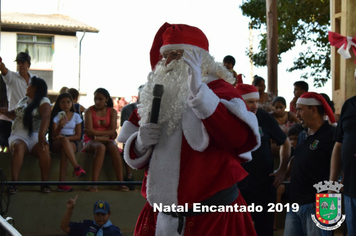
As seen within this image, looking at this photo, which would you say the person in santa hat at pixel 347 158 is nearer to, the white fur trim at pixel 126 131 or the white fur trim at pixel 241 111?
the white fur trim at pixel 241 111

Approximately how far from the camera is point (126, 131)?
→ 9.57 ft

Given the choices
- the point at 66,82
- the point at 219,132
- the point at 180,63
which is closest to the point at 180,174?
the point at 219,132

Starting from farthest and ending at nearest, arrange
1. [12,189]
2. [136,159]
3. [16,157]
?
[16,157] → [12,189] → [136,159]

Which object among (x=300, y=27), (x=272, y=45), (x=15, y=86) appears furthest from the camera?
(x=300, y=27)

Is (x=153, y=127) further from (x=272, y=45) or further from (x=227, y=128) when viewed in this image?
(x=272, y=45)

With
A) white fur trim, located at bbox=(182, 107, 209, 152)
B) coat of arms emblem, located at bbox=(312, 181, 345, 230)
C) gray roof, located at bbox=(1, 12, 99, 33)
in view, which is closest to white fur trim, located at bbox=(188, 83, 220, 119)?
white fur trim, located at bbox=(182, 107, 209, 152)

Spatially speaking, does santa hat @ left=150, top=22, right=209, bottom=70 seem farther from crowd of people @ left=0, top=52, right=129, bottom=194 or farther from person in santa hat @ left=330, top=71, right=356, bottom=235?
crowd of people @ left=0, top=52, right=129, bottom=194

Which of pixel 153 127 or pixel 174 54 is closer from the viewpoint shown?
pixel 153 127

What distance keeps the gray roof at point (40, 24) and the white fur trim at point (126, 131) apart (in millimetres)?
22825

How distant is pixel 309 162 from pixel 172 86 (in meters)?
2.06

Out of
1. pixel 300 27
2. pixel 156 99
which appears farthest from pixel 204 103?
pixel 300 27

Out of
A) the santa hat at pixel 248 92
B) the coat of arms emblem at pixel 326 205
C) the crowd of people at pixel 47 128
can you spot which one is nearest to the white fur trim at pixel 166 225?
the coat of arms emblem at pixel 326 205

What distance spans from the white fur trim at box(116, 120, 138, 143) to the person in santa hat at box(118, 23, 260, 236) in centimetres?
12

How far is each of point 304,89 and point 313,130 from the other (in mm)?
3298
